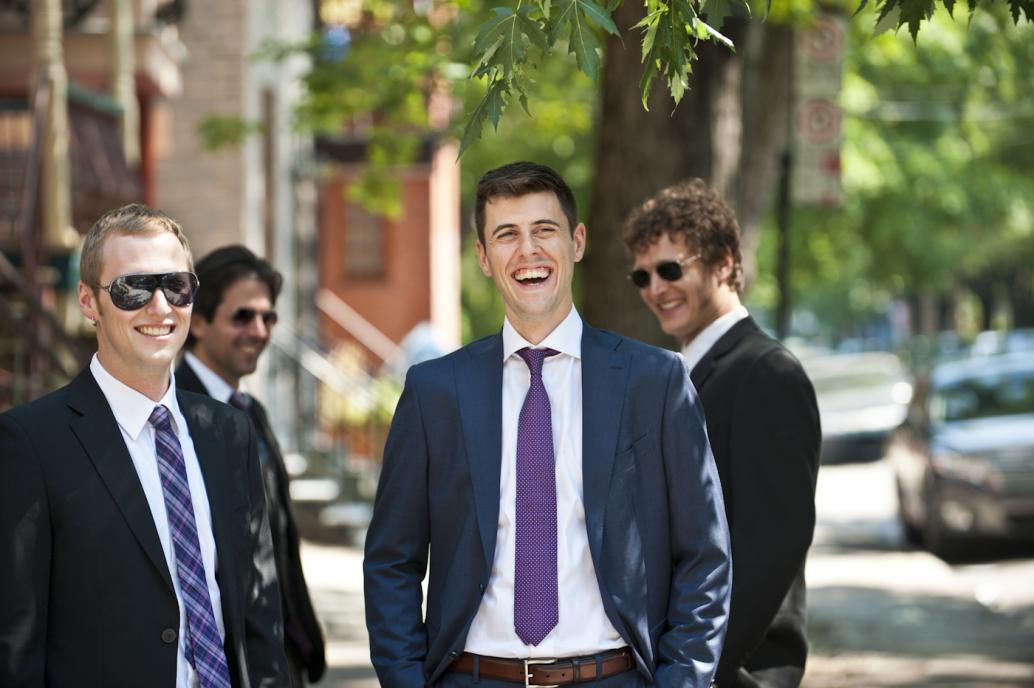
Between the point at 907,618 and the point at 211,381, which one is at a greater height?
the point at 211,381

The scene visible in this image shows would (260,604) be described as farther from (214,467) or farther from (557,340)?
(557,340)

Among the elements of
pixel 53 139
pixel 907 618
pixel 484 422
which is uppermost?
pixel 53 139

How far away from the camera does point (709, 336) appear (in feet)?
15.0

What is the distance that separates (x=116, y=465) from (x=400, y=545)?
704 mm

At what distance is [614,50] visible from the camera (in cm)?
Answer: 812

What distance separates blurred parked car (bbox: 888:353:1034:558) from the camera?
13.6 meters

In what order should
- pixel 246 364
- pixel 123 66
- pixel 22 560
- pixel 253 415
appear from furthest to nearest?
pixel 123 66 < pixel 253 415 < pixel 246 364 < pixel 22 560

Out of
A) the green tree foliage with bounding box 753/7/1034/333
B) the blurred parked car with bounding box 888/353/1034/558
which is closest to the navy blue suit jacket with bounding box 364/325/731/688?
the blurred parked car with bounding box 888/353/1034/558

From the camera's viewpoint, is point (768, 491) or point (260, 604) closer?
point (260, 604)

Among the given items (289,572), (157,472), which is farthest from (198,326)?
(157,472)

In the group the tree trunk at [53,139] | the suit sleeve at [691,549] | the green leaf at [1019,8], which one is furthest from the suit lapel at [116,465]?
the tree trunk at [53,139]

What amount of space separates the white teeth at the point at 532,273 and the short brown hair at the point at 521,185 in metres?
0.15

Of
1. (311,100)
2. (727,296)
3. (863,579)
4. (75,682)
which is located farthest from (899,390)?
(75,682)

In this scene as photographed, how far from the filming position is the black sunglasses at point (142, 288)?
359cm
